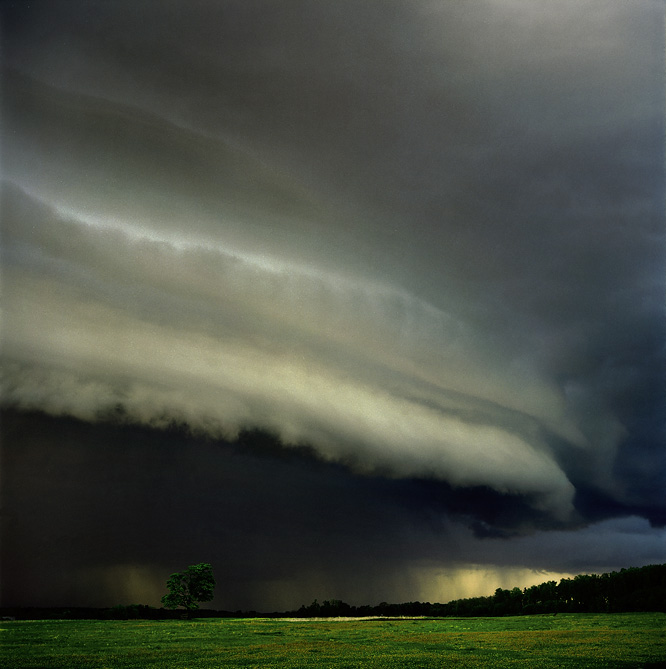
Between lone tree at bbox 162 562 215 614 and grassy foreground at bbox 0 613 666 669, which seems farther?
lone tree at bbox 162 562 215 614

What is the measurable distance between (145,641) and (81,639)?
8390 mm

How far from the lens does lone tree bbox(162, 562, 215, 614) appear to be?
156 m

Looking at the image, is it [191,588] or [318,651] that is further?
[191,588]

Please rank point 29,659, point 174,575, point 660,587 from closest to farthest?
point 29,659 < point 174,575 < point 660,587

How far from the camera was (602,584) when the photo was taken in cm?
19762

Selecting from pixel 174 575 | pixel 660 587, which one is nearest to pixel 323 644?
pixel 174 575

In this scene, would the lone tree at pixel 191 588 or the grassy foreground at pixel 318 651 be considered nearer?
the grassy foreground at pixel 318 651

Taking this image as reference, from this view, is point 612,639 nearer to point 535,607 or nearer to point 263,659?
point 263,659

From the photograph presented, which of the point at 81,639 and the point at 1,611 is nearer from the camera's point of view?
the point at 81,639

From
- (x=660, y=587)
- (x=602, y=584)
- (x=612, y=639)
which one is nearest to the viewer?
(x=612, y=639)

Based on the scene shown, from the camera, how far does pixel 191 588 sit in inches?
6235

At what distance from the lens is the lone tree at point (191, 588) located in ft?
510

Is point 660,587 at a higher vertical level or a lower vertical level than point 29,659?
lower

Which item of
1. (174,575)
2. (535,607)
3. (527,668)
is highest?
(527,668)
